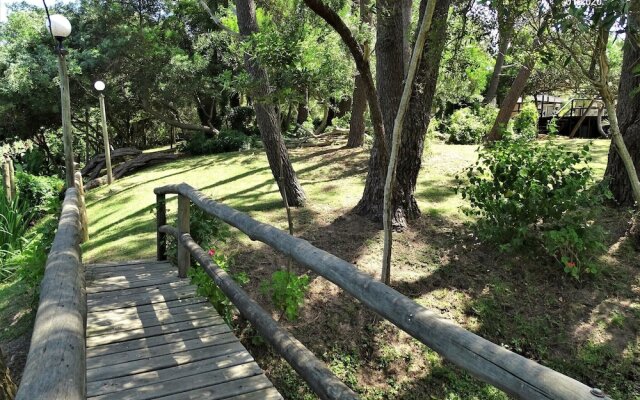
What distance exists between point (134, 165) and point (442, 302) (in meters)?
12.5

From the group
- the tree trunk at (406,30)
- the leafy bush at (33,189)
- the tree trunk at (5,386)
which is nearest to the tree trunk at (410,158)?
the tree trunk at (406,30)

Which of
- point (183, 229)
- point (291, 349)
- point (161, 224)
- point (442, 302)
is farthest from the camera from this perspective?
point (161, 224)

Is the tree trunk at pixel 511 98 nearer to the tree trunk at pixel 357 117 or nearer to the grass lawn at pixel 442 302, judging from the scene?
the tree trunk at pixel 357 117

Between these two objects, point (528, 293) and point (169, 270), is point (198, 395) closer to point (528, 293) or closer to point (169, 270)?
point (169, 270)

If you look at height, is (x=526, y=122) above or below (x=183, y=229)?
above

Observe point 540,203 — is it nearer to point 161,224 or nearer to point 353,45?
point 353,45

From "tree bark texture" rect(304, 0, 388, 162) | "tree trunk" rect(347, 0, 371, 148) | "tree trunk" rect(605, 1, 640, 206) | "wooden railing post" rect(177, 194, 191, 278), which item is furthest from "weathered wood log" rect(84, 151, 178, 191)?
"tree trunk" rect(605, 1, 640, 206)

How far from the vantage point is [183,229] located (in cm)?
411

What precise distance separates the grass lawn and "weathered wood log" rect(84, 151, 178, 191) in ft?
22.1

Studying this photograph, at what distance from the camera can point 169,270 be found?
4.58 metres

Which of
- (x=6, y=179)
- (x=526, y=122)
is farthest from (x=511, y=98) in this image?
(x=6, y=179)

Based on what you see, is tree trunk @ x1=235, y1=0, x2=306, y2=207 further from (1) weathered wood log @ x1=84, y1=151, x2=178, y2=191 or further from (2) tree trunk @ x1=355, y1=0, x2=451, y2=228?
(1) weathered wood log @ x1=84, y1=151, x2=178, y2=191

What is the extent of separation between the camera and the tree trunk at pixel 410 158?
5.41m

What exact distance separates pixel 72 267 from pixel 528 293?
171 inches
